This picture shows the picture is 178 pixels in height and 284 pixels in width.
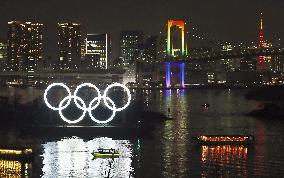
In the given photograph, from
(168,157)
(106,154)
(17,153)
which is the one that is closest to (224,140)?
(168,157)

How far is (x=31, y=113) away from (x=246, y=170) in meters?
10.5

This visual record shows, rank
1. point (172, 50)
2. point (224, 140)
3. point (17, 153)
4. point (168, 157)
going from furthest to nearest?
point (172, 50), point (224, 140), point (168, 157), point (17, 153)

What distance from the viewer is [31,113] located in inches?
894

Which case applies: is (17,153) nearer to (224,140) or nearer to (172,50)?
(224,140)

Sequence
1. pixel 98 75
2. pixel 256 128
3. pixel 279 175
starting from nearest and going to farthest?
pixel 279 175, pixel 256 128, pixel 98 75

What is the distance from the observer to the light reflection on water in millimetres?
13602

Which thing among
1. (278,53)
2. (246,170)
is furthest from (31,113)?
(278,53)

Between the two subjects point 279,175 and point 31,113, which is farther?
point 31,113

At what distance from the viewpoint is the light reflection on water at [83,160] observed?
13.6 m

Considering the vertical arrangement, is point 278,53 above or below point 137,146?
above

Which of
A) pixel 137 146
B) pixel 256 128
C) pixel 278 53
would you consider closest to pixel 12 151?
pixel 137 146

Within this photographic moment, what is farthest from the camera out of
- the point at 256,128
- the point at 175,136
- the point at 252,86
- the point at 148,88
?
the point at 252,86

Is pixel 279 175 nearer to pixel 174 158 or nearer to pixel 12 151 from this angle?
pixel 174 158

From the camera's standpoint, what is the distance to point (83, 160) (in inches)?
594
